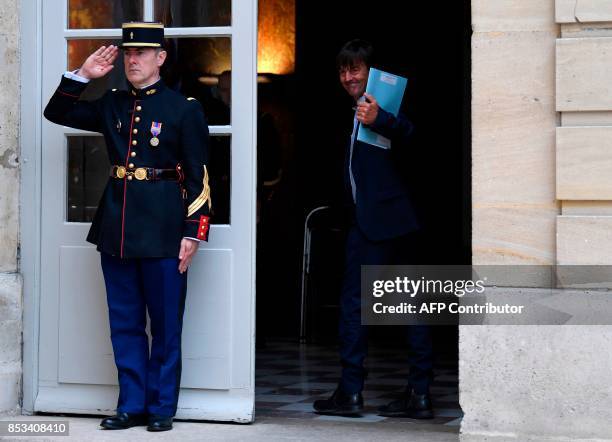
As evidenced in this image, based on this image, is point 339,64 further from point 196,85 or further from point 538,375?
point 538,375

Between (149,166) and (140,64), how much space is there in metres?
0.45

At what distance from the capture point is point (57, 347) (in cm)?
619

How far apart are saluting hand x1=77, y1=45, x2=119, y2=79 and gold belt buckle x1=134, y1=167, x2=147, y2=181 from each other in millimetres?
474

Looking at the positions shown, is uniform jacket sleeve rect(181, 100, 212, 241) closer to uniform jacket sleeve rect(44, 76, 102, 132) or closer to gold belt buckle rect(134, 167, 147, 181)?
gold belt buckle rect(134, 167, 147, 181)

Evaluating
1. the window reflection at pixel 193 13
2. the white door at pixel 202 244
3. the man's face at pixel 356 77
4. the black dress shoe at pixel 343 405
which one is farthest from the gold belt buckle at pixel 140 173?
the black dress shoe at pixel 343 405

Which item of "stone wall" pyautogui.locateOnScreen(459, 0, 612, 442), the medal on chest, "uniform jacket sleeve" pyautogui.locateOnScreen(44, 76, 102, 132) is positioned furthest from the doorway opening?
"stone wall" pyautogui.locateOnScreen(459, 0, 612, 442)

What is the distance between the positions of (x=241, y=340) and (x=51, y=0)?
1.85 metres

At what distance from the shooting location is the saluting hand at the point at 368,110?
603 centimetres

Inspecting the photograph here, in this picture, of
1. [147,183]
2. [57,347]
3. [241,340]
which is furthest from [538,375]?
[57,347]

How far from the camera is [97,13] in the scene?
6234 mm

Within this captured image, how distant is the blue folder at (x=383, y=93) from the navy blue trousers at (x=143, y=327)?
1.12m

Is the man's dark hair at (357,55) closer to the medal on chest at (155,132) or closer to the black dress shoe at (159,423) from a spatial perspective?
the medal on chest at (155,132)

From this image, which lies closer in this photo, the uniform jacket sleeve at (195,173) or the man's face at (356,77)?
the uniform jacket sleeve at (195,173)

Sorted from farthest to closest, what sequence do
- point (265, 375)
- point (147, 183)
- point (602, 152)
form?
1. point (265, 375)
2. point (147, 183)
3. point (602, 152)
